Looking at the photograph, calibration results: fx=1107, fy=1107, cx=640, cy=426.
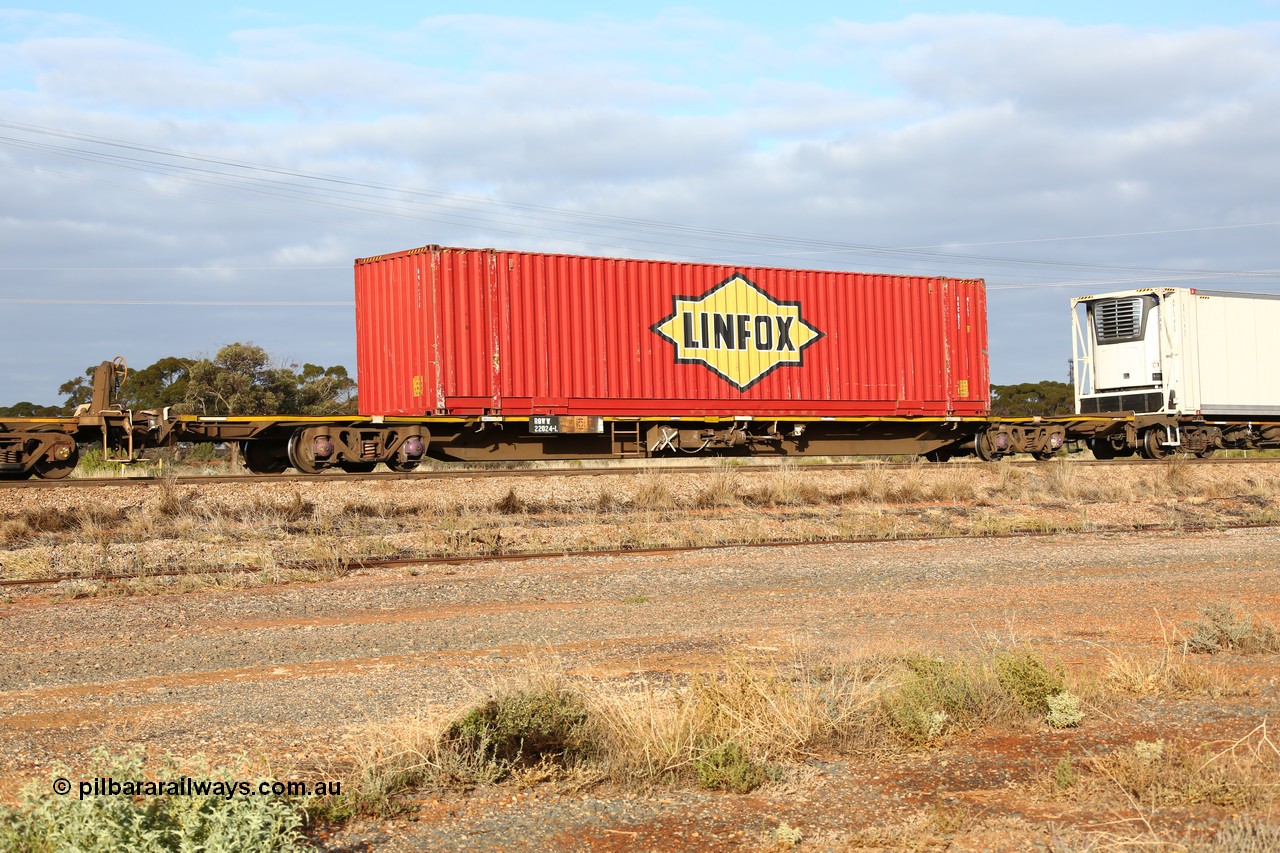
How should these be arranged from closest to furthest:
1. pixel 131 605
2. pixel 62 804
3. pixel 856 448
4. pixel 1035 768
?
pixel 62 804
pixel 1035 768
pixel 131 605
pixel 856 448

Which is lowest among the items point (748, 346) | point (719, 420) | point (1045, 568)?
point (1045, 568)

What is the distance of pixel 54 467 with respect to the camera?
48.7 feet

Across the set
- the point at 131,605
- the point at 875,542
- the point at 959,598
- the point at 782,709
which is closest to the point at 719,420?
the point at 875,542

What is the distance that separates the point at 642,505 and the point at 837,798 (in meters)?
11.5

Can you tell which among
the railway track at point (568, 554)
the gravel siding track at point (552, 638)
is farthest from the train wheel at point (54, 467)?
the gravel siding track at point (552, 638)

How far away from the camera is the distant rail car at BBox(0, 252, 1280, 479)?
16781 millimetres

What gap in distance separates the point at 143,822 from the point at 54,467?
1302 cm

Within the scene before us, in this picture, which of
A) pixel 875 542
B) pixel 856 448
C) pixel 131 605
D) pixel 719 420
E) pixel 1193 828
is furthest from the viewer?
pixel 856 448

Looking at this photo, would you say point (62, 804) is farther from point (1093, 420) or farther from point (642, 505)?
point (1093, 420)

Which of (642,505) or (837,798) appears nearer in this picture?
(837,798)

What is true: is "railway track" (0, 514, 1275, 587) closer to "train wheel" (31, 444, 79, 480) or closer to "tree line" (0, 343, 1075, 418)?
"train wheel" (31, 444, 79, 480)

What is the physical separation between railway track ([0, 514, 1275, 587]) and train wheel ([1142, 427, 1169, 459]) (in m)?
8.46

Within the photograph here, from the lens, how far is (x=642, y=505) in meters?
15.8

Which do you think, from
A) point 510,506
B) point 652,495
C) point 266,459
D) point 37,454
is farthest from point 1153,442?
point 37,454
